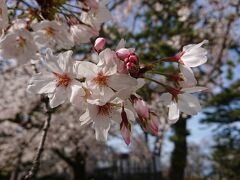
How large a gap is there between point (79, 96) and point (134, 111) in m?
0.15

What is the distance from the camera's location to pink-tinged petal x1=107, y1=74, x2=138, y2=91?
0.88 meters

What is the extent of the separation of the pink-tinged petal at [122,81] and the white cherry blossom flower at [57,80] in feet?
0.27

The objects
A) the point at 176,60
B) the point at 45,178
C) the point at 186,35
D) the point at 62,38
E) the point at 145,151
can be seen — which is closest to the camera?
the point at 176,60

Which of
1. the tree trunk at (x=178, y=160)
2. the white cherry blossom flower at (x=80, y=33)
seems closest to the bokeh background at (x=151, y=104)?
the tree trunk at (x=178, y=160)

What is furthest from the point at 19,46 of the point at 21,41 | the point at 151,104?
the point at 151,104

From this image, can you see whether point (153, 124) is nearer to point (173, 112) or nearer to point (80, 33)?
point (173, 112)

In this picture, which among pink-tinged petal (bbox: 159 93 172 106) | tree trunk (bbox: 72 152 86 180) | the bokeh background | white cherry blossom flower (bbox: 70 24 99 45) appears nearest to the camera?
pink-tinged petal (bbox: 159 93 172 106)

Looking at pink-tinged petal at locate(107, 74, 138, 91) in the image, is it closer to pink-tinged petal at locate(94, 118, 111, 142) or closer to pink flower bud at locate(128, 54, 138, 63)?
pink flower bud at locate(128, 54, 138, 63)

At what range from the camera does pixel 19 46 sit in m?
1.04

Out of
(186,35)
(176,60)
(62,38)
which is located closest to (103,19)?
(62,38)

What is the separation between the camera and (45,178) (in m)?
19.6

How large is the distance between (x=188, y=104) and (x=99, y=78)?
29 cm

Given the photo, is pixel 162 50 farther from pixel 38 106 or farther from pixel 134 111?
pixel 134 111

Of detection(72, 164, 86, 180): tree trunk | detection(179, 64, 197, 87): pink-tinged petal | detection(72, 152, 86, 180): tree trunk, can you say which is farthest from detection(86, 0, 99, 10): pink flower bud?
detection(72, 164, 86, 180): tree trunk
